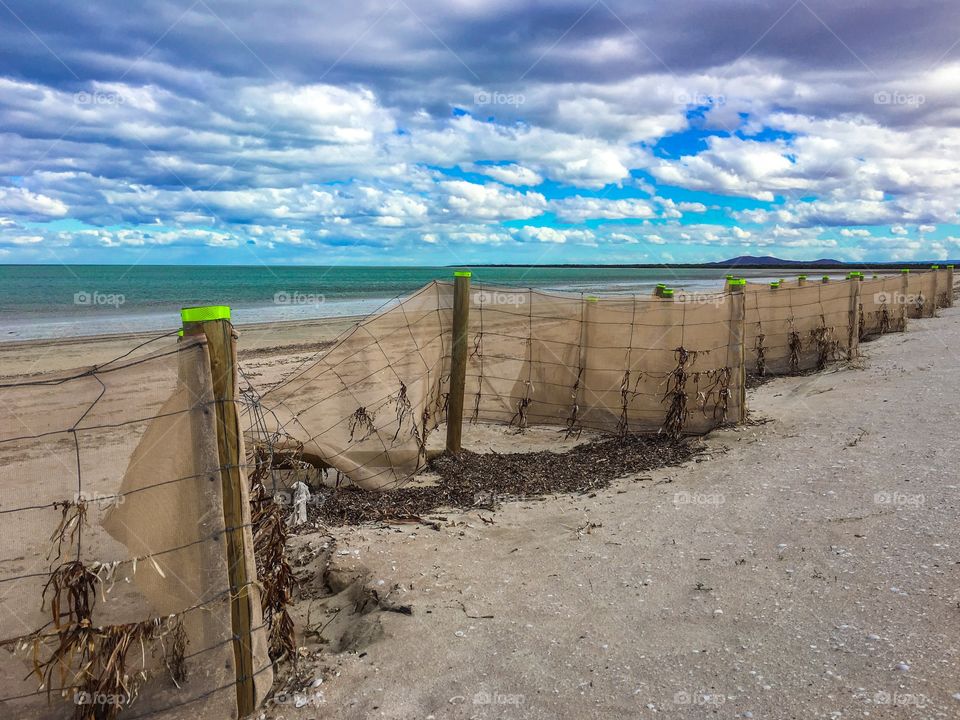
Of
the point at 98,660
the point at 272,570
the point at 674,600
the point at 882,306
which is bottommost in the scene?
the point at 674,600

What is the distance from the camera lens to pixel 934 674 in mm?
3287

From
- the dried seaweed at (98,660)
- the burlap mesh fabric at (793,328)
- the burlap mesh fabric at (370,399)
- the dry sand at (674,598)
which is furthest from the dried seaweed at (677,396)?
the dried seaweed at (98,660)

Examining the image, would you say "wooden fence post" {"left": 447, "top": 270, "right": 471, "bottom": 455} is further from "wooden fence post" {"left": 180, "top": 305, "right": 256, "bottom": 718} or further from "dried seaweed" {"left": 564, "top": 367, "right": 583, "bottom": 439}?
"wooden fence post" {"left": 180, "top": 305, "right": 256, "bottom": 718}

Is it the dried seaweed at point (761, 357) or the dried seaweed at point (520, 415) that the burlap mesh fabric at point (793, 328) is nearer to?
the dried seaweed at point (761, 357)

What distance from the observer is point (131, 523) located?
3307 mm

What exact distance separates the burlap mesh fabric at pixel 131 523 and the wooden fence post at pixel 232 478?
0.13 ft

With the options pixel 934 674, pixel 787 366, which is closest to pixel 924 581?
pixel 934 674

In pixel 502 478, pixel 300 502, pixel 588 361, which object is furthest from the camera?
pixel 588 361

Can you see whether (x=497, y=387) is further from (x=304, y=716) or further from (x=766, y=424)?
(x=304, y=716)

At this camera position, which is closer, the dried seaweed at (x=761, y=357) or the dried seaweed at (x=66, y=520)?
the dried seaweed at (x=66, y=520)

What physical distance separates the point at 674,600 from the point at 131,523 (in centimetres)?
310

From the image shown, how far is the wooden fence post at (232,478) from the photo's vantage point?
10.8ft

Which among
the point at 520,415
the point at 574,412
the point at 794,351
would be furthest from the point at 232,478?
the point at 794,351

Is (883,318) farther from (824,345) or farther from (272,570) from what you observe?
(272,570)
